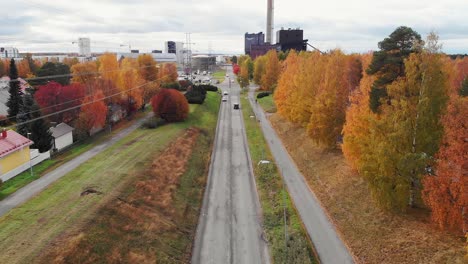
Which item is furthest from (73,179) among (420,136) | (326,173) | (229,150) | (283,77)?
(283,77)

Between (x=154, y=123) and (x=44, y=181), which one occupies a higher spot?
(x=154, y=123)

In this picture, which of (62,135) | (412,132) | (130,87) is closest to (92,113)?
(62,135)

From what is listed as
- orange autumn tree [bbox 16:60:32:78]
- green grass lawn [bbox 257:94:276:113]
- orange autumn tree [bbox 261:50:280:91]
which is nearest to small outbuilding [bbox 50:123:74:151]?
green grass lawn [bbox 257:94:276:113]

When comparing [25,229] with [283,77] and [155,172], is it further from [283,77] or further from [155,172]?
[283,77]

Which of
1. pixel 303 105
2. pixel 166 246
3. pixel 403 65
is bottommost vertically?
pixel 166 246

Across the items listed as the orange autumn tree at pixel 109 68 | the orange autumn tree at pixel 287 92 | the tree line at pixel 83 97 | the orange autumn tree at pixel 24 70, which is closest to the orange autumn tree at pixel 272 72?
the tree line at pixel 83 97

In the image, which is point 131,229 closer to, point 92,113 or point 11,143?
point 11,143
